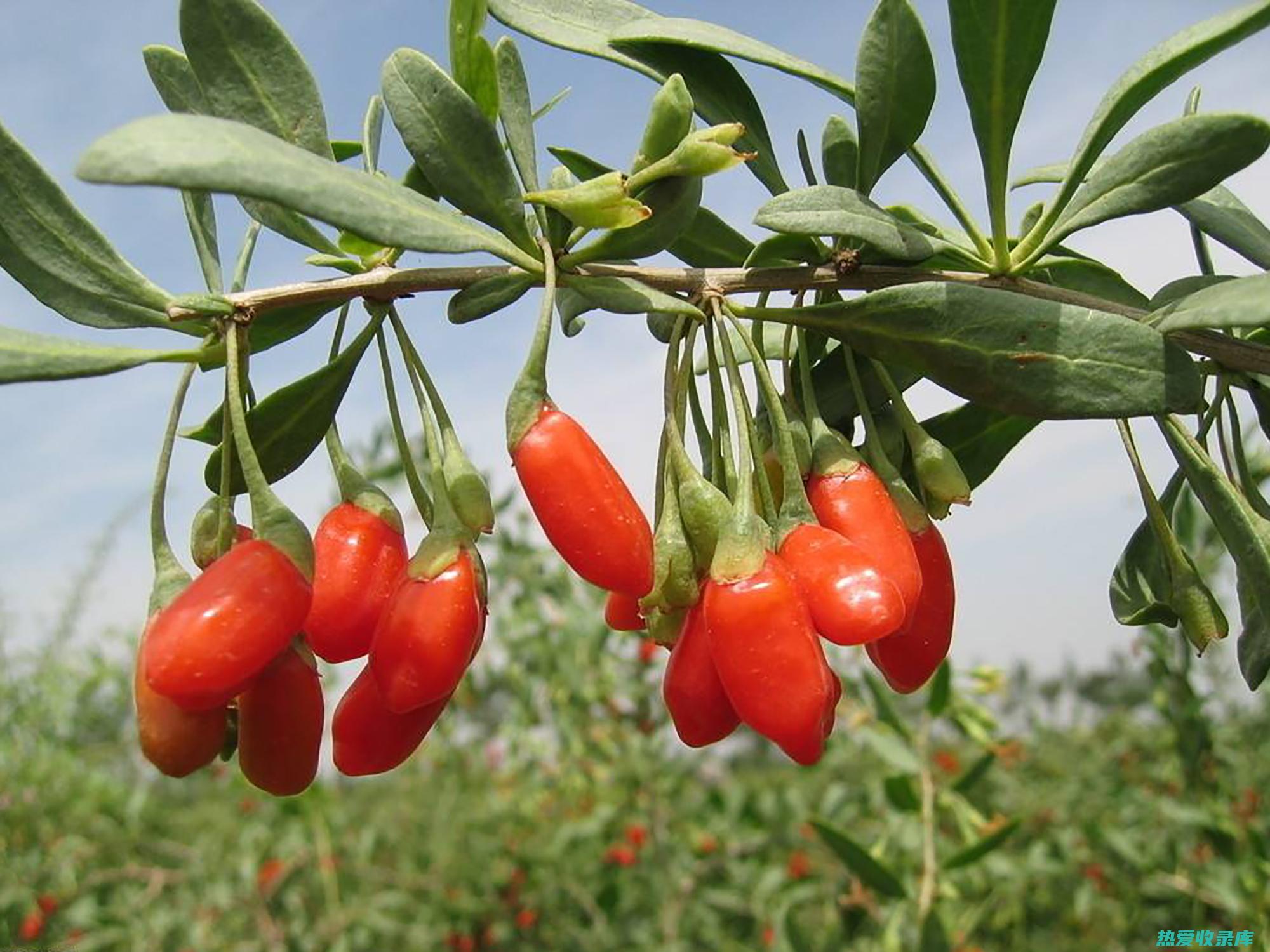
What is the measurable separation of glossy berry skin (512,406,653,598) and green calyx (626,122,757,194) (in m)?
0.25

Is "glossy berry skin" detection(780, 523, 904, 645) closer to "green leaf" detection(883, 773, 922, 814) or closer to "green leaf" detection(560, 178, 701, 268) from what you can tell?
"green leaf" detection(560, 178, 701, 268)

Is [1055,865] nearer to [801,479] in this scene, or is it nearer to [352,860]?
[352,860]

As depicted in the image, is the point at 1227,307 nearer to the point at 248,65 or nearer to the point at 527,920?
the point at 248,65

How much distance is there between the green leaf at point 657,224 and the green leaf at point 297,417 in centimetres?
25

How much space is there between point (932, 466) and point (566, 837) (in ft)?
14.7

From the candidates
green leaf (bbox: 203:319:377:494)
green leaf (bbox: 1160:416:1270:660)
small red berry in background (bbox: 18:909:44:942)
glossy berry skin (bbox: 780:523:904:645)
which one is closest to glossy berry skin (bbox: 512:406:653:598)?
glossy berry skin (bbox: 780:523:904:645)

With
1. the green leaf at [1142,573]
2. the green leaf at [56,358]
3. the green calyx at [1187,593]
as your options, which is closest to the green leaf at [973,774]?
the green leaf at [1142,573]

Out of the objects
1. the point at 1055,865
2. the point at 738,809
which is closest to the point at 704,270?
the point at 1055,865

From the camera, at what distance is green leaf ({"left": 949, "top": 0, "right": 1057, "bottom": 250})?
1178 mm

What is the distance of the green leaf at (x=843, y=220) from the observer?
1106 mm

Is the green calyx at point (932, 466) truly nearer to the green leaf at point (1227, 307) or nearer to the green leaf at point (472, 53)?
the green leaf at point (1227, 307)

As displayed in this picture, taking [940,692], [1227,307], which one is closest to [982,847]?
[940,692]

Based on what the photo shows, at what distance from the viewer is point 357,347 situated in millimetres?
1212

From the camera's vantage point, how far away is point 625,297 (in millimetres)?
1128
